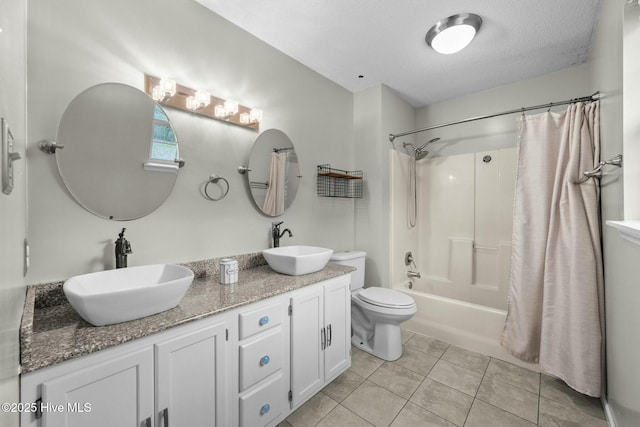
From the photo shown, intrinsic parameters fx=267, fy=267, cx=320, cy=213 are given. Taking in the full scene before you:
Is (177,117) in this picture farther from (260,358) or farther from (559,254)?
(559,254)

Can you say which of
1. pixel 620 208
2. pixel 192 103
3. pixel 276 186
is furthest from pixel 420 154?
pixel 192 103

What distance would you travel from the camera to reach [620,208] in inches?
50.4

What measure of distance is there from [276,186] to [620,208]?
199 centimetres

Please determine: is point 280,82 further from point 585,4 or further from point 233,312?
point 585,4

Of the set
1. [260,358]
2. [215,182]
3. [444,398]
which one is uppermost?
[215,182]

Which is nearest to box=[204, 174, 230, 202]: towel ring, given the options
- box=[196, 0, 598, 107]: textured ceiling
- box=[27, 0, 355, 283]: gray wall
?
box=[27, 0, 355, 283]: gray wall

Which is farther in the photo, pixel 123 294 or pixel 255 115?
pixel 255 115

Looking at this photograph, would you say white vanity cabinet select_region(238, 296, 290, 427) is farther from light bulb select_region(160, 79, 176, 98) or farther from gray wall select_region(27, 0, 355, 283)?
light bulb select_region(160, 79, 176, 98)

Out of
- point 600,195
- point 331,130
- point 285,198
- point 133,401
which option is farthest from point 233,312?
point 600,195

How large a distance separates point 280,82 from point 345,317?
1912 millimetres

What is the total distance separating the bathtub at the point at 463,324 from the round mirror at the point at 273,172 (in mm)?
1633

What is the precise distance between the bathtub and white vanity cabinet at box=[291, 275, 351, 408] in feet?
3.42

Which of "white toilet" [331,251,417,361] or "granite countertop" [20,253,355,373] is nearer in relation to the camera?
"granite countertop" [20,253,355,373]

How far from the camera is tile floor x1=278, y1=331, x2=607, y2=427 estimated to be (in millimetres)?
1573
